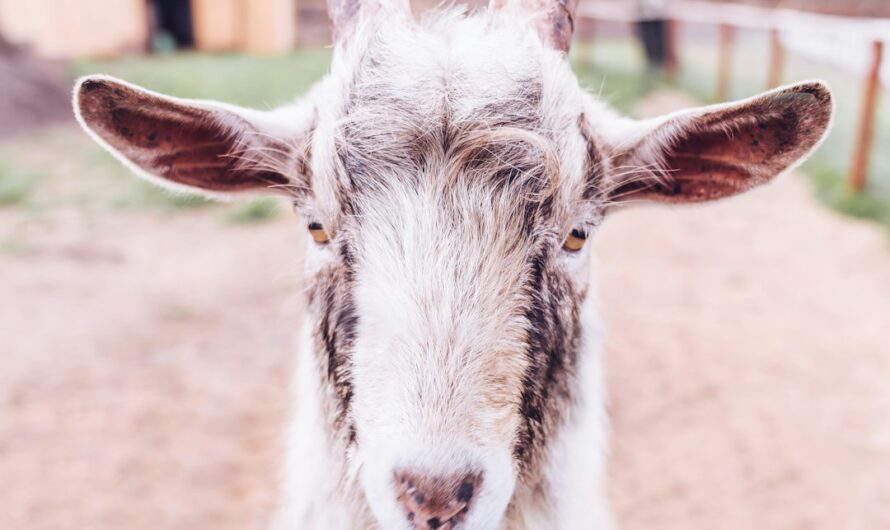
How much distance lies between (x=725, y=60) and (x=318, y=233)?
13350 millimetres

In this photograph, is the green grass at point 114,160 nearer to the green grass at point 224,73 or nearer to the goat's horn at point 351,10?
the green grass at point 224,73

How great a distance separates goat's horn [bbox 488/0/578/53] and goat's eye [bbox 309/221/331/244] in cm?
92

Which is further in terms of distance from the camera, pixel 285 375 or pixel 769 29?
pixel 769 29

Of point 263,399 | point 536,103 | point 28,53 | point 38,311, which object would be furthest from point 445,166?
point 28,53

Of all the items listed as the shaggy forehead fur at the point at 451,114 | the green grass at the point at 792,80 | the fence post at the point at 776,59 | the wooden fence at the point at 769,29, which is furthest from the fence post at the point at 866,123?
the shaggy forehead fur at the point at 451,114

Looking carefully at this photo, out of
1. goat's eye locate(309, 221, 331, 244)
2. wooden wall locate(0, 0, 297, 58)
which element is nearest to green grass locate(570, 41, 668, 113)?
wooden wall locate(0, 0, 297, 58)

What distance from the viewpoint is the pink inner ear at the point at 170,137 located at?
2.24 m

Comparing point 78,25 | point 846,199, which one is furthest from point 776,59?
point 78,25

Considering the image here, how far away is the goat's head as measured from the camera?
1.89 m

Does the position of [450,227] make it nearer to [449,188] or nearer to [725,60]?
[449,188]

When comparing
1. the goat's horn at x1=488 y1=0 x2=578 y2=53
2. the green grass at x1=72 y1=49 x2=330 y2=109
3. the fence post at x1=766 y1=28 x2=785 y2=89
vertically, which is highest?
the goat's horn at x1=488 y1=0 x2=578 y2=53

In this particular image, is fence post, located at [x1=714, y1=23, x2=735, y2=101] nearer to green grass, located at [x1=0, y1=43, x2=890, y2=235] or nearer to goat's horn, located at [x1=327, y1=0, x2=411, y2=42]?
green grass, located at [x1=0, y1=43, x2=890, y2=235]

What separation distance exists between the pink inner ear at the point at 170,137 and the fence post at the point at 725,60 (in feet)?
42.1

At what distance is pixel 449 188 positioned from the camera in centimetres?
204
